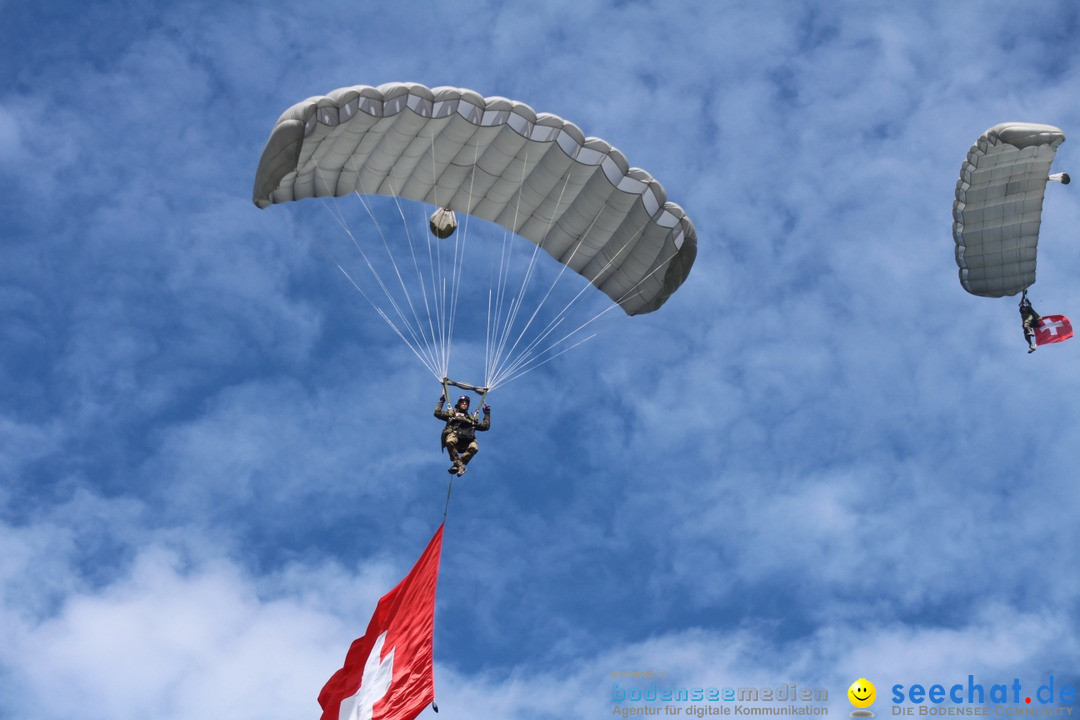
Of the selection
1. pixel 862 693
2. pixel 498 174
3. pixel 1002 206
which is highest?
pixel 1002 206

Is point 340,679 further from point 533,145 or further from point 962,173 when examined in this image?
point 962,173

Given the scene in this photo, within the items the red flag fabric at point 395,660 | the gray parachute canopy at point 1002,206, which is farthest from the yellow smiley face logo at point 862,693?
the gray parachute canopy at point 1002,206

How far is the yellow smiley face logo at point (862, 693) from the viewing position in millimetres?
17031

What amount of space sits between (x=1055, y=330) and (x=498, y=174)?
10.9 meters

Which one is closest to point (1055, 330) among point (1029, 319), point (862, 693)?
point (1029, 319)

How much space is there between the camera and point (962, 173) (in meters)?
23.0

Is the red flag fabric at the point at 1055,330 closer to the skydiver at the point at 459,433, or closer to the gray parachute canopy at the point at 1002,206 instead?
the gray parachute canopy at the point at 1002,206

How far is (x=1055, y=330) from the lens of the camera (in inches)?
969

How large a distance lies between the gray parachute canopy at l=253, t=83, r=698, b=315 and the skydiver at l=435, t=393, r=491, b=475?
3.60 m

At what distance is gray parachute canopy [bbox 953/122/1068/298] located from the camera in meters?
22.1

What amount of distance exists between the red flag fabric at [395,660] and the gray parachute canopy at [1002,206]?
10.8 m

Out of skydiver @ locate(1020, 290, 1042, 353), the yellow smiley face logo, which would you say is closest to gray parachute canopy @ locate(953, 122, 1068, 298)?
skydiver @ locate(1020, 290, 1042, 353)

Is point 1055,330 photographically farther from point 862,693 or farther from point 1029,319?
point 862,693

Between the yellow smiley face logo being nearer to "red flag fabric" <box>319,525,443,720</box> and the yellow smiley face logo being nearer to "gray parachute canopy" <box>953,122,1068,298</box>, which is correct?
"red flag fabric" <box>319,525,443,720</box>
